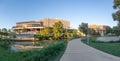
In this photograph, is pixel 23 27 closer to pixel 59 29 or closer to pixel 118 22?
pixel 59 29

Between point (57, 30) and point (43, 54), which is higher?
point (57, 30)

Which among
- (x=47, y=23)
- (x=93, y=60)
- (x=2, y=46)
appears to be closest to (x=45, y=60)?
(x=93, y=60)

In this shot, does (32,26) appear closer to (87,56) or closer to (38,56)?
(87,56)

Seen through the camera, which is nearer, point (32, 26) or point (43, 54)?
point (43, 54)

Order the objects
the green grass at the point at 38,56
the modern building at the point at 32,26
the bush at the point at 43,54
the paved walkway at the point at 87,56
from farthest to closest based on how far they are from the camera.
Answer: the modern building at the point at 32,26 < the paved walkway at the point at 87,56 < the green grass at the point at 38,56 < the bush at the point at 43,54

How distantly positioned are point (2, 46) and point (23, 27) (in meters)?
146

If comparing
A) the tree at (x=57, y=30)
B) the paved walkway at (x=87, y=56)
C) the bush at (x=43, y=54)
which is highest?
the tree at (x=57, y=30)

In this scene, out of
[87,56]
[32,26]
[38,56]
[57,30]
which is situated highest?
[32,26]

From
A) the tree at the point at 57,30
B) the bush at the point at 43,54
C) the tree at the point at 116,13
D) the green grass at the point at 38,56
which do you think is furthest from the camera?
the tree at the point at 57,30

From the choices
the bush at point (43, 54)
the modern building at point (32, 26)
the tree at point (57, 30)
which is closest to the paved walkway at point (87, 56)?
the bush at point (43, 54)

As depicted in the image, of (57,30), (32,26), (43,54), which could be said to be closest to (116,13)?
(43,54)

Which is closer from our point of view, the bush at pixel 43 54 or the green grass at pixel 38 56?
the bush at pixel 43 54

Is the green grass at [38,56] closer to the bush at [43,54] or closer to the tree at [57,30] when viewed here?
the bush at [43,54]

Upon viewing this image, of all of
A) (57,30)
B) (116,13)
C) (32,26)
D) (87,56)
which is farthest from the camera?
(32,26)
